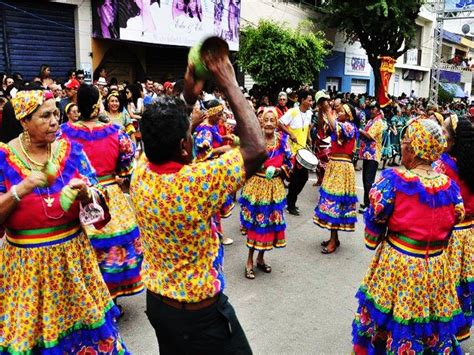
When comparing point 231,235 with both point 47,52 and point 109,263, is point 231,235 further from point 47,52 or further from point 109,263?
point 47,52

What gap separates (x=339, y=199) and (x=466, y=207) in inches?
96.9

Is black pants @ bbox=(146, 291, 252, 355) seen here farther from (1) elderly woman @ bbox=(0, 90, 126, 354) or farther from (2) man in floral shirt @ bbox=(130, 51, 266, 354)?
(1) elderly woman @ bbox=(0, 90, 126, 354)

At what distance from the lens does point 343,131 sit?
6.11m

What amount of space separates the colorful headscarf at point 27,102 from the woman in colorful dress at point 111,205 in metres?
1.39

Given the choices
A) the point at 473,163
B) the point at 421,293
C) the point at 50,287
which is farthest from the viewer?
the point at 473,163

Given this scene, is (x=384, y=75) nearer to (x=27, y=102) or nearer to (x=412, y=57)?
(x=27, y=102)

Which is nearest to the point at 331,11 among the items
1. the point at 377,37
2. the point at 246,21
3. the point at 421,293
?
the point at 377,37

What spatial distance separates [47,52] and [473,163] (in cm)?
1038

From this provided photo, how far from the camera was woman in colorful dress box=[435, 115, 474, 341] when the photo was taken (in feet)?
12.0

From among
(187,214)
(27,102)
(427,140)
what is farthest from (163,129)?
(427,140)

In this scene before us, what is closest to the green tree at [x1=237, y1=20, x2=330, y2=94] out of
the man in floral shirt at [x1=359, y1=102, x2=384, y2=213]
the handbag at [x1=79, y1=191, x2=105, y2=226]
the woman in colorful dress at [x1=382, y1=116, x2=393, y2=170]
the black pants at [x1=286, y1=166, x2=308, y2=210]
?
the woman in colorful dress at [x1=382, y1=116, x2=393, y2=170]

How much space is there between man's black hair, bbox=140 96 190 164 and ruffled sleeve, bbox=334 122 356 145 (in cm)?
428

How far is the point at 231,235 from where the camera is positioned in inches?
270

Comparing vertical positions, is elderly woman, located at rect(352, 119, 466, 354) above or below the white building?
below
